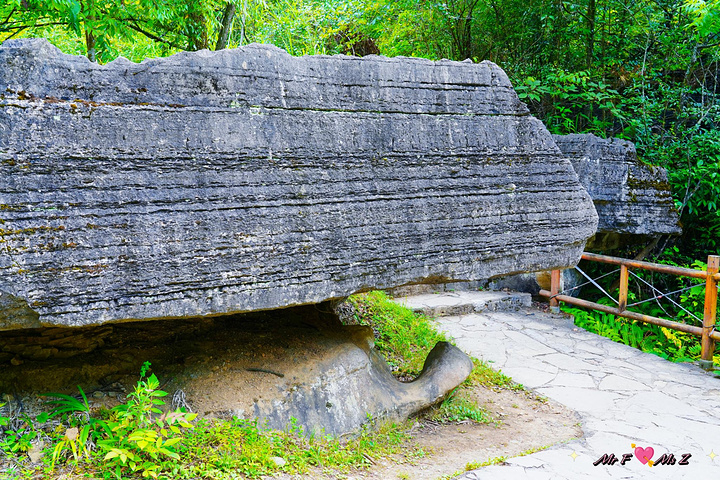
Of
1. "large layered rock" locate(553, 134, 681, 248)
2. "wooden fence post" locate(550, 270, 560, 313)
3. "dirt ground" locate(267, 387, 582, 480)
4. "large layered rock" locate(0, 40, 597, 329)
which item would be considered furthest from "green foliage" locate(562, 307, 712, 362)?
"large layered rock" locate(0, 40, 597, 329)

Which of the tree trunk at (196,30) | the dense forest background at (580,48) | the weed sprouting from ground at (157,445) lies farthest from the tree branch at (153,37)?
the weed sprouting from ground at (157,445)

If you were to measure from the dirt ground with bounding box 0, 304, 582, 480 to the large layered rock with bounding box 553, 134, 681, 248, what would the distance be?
11.4ft

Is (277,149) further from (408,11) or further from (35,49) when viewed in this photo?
(408,11)

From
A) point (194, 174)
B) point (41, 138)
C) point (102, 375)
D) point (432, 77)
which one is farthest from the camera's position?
point (432, 77)

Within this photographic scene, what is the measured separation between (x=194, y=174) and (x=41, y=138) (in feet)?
2.10

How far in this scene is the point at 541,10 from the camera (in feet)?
27.9

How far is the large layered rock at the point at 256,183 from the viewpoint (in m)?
2.35

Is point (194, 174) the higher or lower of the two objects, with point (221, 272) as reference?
higher

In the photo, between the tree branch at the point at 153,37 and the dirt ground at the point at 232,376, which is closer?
the dirt ground at the point at 232,376

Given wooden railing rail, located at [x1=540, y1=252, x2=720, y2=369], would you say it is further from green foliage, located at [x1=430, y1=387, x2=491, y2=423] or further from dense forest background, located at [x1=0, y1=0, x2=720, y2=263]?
green foliage, located at [x1=430, y1=387, x2=491, y2=423]

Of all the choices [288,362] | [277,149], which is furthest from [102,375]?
[277,149]

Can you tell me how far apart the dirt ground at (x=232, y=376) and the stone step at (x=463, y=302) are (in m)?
3.08

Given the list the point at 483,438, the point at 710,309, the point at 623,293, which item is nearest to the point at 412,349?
the point at 483,438

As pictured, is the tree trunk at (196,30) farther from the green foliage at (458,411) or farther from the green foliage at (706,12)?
the green foliage at (706,12)
